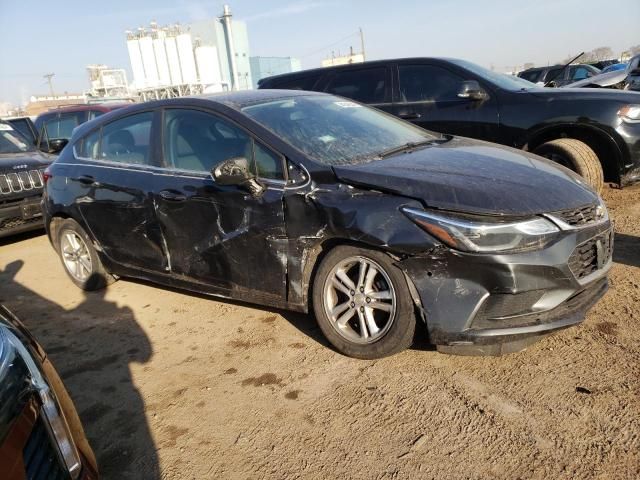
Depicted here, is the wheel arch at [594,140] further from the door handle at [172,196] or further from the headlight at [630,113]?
the door handle at [172,196]

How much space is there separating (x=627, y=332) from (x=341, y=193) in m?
1.97

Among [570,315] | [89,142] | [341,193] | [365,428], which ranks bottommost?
[365,428]

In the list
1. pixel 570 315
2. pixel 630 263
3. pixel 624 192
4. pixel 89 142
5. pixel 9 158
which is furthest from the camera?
pixel 9 158

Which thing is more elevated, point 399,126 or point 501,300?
point 399,126

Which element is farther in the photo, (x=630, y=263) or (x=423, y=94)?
(x=423, y=94)

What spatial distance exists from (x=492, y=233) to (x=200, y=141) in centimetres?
220

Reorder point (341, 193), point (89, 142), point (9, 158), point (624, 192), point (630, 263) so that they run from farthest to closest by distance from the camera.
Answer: point (9, 158), point (624, 192), point (89, 142), point (630, 263), point (341, 193)

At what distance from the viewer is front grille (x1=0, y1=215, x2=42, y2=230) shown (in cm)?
646

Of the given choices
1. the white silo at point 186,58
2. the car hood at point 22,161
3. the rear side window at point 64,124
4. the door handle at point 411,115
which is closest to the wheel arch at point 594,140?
the door handle at point 411,115

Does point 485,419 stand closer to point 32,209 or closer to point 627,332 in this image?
point 627,332

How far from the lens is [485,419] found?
248 centimetres

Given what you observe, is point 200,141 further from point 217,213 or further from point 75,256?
point 75,256

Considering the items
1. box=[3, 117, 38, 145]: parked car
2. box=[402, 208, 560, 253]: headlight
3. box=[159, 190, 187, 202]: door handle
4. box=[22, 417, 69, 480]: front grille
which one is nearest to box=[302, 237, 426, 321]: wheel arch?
box=[402, 208, 560, 253]: headlight

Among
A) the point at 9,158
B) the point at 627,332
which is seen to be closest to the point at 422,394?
the point at 627,332
